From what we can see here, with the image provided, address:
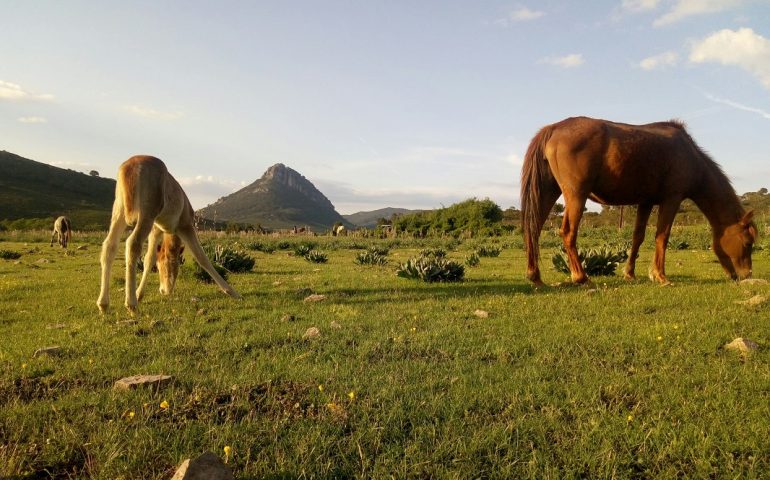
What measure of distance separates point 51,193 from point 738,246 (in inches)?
5499

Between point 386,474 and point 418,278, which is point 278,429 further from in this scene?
point 418,278

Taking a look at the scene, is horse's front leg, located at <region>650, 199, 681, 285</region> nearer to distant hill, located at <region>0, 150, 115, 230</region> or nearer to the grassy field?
the grassy field

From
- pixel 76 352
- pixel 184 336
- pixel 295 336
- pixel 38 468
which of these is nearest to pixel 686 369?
pixel 295 336

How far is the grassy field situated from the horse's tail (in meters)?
2.12

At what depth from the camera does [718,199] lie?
8.22 m

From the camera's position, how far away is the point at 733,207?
26.8 feet

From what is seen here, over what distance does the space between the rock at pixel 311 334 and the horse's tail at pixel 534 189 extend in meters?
4.56

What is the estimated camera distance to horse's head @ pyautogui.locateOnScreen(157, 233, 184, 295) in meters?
7.51

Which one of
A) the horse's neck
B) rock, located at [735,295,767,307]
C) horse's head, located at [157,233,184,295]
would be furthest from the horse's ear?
horse's head, located at [157,233,184,295]

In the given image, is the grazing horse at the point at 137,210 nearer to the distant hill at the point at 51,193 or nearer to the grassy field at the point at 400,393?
the grassy field at the point at 400,393

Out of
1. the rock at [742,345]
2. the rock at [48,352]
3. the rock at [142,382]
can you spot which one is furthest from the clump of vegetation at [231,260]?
the rock at [742,345]

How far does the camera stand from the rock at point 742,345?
3.80 meters

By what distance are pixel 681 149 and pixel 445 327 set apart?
19.7ft

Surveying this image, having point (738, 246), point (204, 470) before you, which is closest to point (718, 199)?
point (738, 246)
